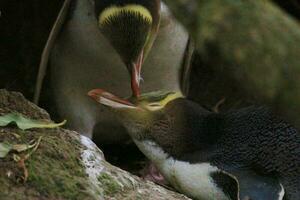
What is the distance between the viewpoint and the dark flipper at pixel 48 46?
10.8 ft

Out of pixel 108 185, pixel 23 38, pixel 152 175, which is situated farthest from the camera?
pixel 23 38

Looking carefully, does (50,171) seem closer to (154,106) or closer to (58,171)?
(58,171)

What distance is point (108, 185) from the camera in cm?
216

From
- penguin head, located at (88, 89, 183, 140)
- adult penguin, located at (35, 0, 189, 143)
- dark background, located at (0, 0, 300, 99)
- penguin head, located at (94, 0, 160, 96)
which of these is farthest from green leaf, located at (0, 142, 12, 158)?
dark background, located at (0, 0, 300, 99)

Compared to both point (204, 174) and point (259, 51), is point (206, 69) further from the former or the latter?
point (259, 51)

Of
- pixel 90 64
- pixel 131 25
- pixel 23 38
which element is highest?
pixel 131 25

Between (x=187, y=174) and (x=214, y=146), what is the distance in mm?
138

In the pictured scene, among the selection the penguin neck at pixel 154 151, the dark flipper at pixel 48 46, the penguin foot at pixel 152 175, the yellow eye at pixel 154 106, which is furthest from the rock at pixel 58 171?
the dark flipper at pixel 48 46

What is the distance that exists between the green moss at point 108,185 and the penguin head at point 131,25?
53cm

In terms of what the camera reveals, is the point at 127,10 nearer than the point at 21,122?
No

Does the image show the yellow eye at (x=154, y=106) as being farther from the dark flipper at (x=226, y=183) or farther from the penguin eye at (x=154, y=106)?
the dark flipper at (x=226, y=183)

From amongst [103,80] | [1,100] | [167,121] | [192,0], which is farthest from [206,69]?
[192,0]

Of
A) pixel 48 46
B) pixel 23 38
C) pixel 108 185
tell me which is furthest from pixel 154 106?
pixel 23 38

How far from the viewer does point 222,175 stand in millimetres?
2465
